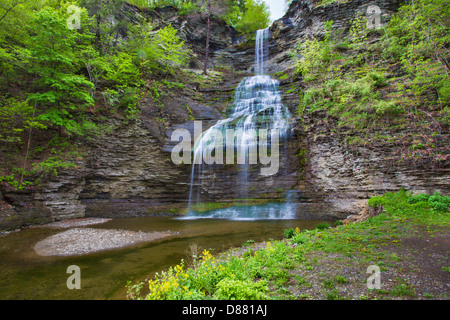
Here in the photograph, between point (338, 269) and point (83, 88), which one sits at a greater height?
point (83, 88)

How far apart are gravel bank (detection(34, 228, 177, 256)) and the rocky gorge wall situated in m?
3.99

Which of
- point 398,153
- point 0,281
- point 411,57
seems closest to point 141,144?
point 0,281

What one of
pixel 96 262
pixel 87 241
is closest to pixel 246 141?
pixel 87 241

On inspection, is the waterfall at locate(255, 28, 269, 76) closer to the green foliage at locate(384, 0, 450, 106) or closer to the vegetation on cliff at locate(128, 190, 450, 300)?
the green foliage at locate(384, 0, 450, 106)

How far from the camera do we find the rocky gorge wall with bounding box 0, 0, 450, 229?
12053mm

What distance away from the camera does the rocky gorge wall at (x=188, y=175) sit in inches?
475

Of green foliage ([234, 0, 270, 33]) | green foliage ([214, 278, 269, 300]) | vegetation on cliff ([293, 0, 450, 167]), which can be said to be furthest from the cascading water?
green foliage ([234, 0, 270, 33])

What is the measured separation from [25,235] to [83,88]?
11288mm

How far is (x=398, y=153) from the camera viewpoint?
11578mm

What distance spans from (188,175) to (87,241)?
9129 millimetres

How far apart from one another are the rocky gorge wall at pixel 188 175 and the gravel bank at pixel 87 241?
13.1ft

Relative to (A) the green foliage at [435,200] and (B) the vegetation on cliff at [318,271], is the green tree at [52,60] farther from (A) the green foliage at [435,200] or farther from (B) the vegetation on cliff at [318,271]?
(A) the green foliage at [435,200]

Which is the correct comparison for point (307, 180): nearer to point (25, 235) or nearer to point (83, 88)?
point (25, 235)

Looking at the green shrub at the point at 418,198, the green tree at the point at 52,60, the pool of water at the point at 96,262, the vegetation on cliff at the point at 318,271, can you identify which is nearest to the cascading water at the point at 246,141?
the pool of water at the point at 96,262
